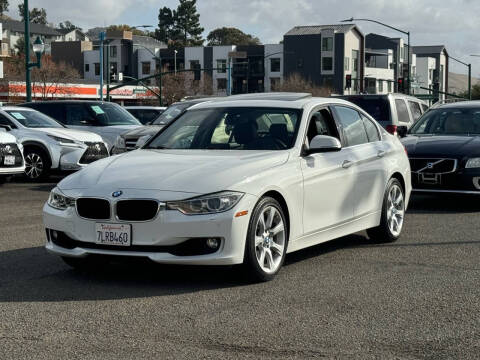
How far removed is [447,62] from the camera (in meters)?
146

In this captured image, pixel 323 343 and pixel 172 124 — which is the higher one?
pixel 172 124

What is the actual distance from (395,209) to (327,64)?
318ft

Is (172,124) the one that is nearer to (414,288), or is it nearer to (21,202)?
(414,288)

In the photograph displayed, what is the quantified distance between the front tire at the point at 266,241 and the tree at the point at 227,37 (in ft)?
483

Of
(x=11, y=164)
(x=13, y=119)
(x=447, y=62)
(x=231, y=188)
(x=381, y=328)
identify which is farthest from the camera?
(x=447, y=62)

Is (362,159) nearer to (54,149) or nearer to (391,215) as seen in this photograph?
(391,215)

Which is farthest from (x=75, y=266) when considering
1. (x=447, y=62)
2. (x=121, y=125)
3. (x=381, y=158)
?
(x=447, y=62)

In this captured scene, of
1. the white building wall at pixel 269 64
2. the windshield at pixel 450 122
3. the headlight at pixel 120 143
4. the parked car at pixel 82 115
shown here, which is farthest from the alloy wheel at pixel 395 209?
the white building wall at pixel 269 64

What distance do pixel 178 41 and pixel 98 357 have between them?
134 m

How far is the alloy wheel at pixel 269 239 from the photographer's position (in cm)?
695

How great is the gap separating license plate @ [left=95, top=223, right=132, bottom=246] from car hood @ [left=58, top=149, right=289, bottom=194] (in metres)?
0.29

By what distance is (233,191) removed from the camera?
6.68m

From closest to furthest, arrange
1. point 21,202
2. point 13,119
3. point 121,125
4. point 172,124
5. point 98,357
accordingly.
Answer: point 98,357 → point 172,124 → point 21,202 → point 13,119 → point 121,125

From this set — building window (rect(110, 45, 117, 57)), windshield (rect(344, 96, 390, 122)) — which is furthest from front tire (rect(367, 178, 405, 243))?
building window (rect(110, 45, 117, 57))
